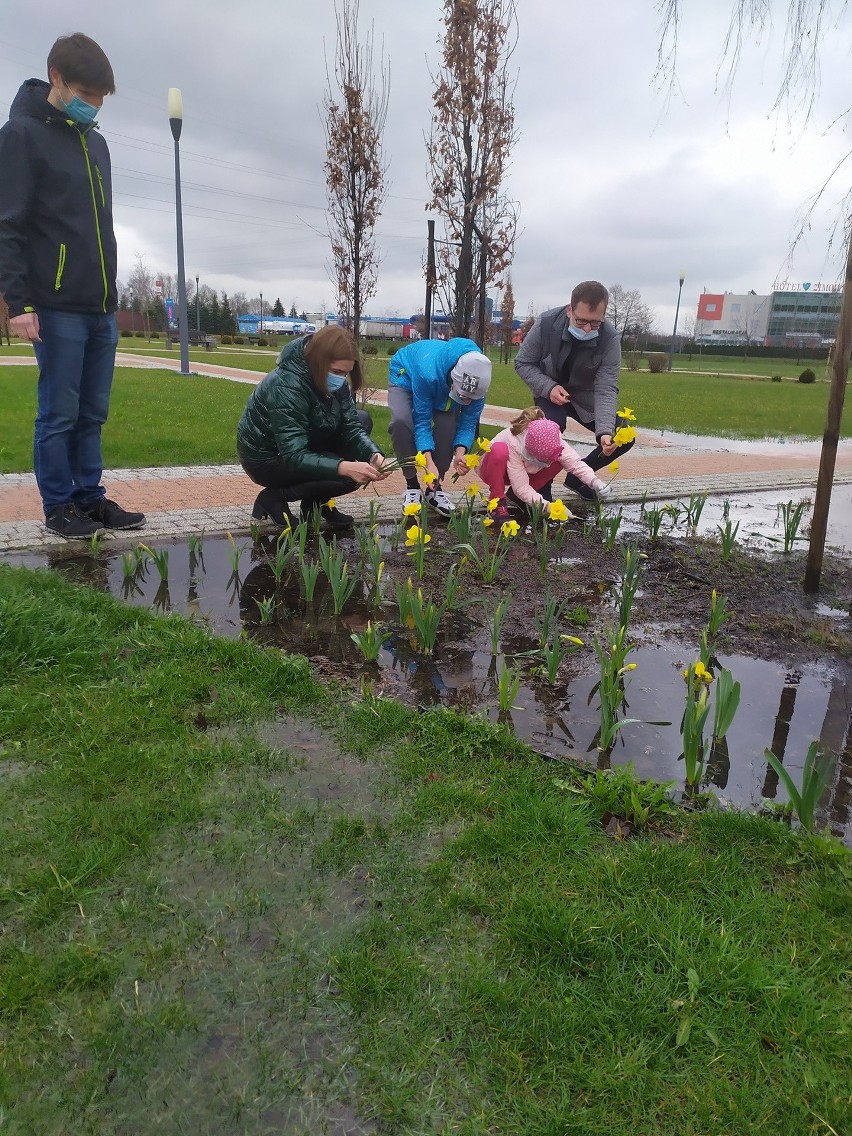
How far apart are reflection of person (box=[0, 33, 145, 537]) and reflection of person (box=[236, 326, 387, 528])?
88 centimetres

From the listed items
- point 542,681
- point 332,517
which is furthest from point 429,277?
point 542,681

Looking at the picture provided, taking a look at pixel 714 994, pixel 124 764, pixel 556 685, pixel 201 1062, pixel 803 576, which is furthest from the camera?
pixel 803 576

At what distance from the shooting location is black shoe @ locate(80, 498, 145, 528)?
472 centimetres

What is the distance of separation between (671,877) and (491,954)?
1.80ft

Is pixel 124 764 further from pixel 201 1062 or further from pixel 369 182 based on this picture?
pixel 369 182

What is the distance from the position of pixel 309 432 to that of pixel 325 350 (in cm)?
56

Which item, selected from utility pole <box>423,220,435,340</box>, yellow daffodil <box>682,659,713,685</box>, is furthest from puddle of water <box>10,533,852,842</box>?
utility pole <box>423,220,435,340</box>

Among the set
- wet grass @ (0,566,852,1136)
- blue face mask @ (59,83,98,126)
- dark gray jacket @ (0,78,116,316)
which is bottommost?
wet grass @ (0,566,852,1136)

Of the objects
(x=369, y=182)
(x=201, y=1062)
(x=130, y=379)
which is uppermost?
(x=369, y=182)

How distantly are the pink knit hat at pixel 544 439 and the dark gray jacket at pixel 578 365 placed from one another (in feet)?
1.86

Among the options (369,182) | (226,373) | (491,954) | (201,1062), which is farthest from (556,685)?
(226,373)

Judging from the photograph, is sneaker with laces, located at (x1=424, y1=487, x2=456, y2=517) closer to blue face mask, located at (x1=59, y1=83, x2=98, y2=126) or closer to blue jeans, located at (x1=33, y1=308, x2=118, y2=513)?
blue jeans, located at (x1=33, y1=308, x2=118, y2=513)

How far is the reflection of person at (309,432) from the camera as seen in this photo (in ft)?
14.2

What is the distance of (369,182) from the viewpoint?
1037 cm
